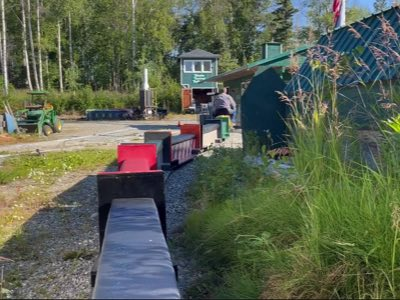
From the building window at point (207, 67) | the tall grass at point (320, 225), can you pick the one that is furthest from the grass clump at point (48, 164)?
the building window at point (207, 67)

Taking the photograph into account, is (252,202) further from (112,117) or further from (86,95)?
(86,95)

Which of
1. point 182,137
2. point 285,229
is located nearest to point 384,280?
point 285,229

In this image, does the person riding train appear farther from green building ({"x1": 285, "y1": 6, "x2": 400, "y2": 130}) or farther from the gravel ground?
green building ({"x1": 285, "y1": 6, "x2": 400, "y2": 130})

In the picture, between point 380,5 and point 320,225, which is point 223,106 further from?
point 320,225

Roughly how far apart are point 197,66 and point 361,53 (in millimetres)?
49214

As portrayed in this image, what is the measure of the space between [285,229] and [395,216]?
0.91 meters

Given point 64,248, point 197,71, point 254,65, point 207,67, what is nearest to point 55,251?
point 64,248

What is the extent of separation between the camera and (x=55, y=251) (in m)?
5.64

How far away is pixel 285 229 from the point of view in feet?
12.2

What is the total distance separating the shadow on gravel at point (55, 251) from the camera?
178 inches

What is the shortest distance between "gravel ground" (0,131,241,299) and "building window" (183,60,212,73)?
45.2 metres

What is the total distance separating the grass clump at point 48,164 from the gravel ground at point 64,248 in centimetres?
175

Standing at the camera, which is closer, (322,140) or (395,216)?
(395,216)

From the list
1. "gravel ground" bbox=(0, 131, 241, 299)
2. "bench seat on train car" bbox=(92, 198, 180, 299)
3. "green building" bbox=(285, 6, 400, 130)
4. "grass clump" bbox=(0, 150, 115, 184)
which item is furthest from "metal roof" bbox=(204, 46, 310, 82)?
"bench seat on train car" bbox=(92, 198, 180, 299)
